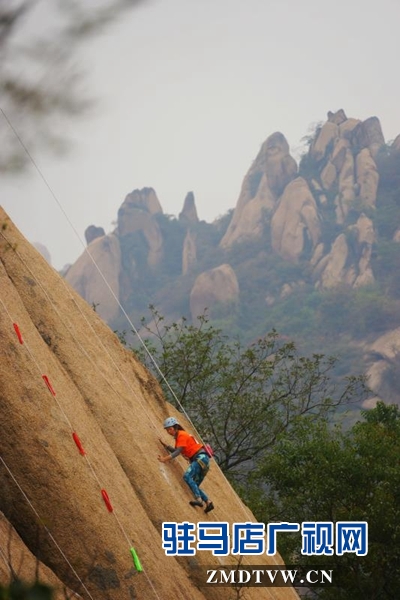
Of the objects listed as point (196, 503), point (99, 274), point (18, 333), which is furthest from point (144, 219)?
point (18, 333)

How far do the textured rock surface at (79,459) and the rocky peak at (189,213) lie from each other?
125 metres

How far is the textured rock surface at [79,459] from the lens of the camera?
8.41 metres

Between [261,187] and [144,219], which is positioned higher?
[144,219]

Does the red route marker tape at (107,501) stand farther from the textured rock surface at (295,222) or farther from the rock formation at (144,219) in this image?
the rock formation at (144,219)

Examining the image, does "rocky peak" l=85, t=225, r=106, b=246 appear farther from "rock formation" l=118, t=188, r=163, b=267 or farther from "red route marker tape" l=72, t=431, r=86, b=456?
"red route marker tape" l=72, t=431, r=86, b=456

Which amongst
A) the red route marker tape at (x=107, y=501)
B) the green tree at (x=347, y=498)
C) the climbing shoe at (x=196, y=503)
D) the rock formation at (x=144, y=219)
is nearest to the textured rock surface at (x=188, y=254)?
the rock formation at (x=144, y=219)

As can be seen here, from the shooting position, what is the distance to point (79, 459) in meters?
8.84

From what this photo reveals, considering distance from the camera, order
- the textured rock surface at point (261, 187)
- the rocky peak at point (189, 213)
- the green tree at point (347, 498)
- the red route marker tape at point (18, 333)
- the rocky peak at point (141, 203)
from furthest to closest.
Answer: the rocky peak at point (189, 213)
the rocky peak at point (141, 203)
the textured rock surface at point (261, 187)
the green tree at point (347, 498)
the red route marker tape at point (18, 333)

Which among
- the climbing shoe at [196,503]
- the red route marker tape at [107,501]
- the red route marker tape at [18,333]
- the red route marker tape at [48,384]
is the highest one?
the red route marker tape at [18,333]

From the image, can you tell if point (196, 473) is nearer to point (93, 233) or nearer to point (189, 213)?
point (93, 233)

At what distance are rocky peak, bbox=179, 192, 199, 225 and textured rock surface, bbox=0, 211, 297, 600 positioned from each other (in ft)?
412

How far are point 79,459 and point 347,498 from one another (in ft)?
32.5

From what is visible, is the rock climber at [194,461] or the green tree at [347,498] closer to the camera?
the rock climber at [194,461]

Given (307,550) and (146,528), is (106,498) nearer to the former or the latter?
(146,528)
